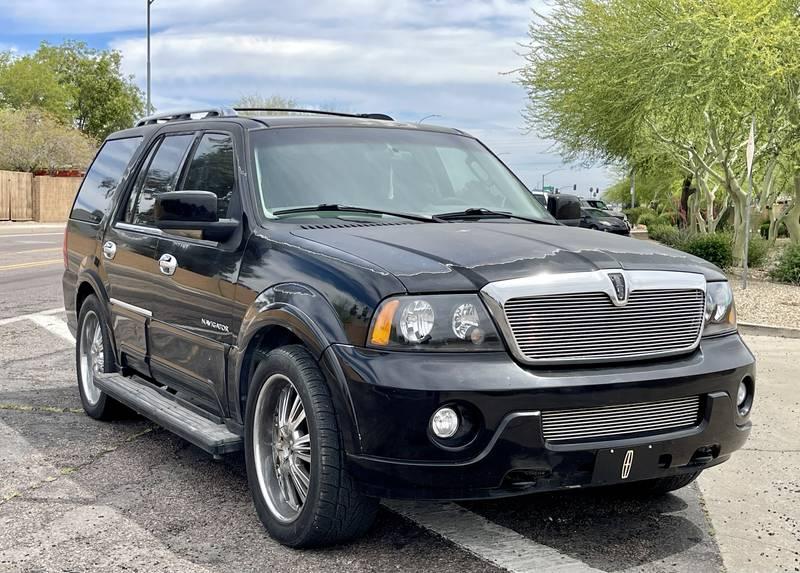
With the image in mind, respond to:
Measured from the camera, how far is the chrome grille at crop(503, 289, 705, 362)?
3836mm

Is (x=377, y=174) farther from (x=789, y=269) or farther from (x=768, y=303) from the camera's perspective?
(x=789, y=269)

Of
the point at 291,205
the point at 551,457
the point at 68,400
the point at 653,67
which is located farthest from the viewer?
the point at 653,67

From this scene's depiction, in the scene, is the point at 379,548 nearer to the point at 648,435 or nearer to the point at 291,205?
the point at 648,435

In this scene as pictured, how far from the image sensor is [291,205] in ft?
16.2

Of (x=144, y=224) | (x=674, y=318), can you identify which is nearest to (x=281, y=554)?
(x=674, y=318)

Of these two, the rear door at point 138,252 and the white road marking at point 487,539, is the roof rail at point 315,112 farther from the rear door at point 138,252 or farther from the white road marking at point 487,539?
the white road marking at point 487,539

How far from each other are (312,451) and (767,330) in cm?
974

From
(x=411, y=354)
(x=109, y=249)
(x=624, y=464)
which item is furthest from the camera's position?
(x=109, y=249)

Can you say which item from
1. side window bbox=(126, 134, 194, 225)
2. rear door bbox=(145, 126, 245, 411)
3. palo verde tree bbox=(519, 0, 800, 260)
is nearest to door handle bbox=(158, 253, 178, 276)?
rear door bbox=(145, 126, 245, 411)

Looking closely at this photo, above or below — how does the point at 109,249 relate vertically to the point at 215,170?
below

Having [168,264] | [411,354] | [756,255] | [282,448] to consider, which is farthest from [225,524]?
[756,255]

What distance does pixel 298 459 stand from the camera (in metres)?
4.25

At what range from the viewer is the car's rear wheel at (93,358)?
638 centimetres

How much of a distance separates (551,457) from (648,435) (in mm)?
473
